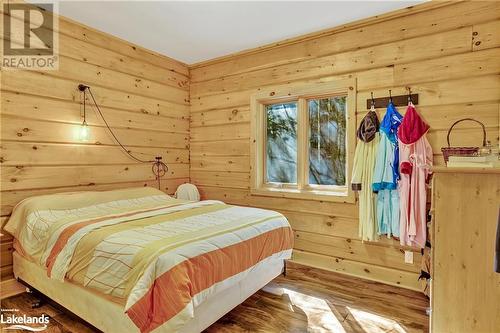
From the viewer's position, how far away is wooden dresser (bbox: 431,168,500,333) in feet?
5.19

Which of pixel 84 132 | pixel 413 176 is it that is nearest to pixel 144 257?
pixel 84 132

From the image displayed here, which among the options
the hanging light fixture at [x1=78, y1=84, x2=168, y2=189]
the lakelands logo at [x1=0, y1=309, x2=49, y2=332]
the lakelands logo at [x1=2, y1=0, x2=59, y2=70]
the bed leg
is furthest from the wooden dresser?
the lakelands logo at [x1=2, y1=0, x2=59, y2=70]

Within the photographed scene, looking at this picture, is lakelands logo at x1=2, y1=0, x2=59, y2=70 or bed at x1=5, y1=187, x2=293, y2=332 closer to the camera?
bed at x1=5, y1=187, x2=293, y2=332

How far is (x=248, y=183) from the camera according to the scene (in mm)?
3760

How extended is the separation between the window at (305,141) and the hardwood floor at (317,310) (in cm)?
93

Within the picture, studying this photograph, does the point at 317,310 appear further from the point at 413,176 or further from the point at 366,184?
the point at 413,176

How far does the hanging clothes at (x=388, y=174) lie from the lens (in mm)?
2629

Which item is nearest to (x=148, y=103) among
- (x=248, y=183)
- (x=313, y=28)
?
(x=248, y=183)

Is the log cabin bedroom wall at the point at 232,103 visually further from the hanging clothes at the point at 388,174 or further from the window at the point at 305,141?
the hanging clothes at the point at 388,174

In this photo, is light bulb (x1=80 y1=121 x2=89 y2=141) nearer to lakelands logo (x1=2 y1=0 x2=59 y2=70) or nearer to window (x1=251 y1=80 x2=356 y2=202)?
lakelands logo (x1=2 y1=0 x2=59 y2=70)

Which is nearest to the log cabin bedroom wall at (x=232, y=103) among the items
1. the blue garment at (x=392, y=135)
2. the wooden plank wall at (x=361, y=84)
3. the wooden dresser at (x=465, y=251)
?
the wooden plank wall at (x=361, y=84)

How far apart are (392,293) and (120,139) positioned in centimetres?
334

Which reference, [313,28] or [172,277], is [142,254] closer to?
[172,277]

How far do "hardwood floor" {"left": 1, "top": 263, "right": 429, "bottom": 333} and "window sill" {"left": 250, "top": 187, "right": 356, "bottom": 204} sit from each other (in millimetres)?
846
